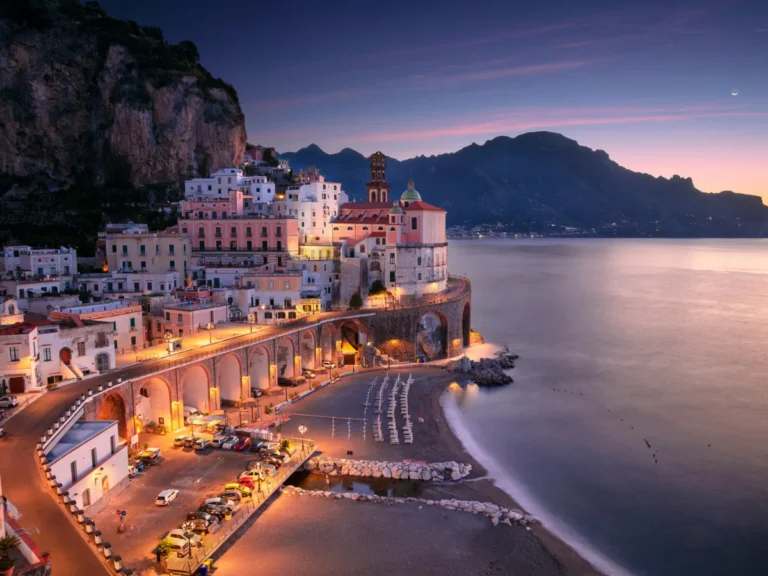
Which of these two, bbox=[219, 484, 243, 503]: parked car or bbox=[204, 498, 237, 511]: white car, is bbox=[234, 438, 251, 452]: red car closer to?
bbox=[219, 484, 243, 503]: parked car

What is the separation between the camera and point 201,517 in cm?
2347

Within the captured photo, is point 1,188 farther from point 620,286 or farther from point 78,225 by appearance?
point 620,286

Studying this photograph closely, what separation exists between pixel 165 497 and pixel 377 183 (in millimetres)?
65581

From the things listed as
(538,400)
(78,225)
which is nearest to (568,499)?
(538,400)

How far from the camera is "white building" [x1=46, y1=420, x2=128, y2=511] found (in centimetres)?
2267

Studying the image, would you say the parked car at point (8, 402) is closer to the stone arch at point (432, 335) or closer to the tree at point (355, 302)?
the tree at point (355, 302)

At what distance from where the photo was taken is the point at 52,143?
7875cm

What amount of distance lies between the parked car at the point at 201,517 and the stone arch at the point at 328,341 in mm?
26131

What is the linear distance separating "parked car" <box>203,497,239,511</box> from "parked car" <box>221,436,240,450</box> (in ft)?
20.2

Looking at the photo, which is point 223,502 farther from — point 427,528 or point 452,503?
point 452,503

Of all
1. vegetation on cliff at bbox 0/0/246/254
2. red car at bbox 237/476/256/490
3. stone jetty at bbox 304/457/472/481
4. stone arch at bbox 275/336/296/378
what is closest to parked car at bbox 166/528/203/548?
red car at bbox 237/476/256/490

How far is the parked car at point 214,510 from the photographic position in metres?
24.0

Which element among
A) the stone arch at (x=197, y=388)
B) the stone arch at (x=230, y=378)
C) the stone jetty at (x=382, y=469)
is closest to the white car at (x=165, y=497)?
the stone jetty at (x=382, y=469)

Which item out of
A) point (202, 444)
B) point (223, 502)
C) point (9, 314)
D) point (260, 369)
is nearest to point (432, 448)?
point (202, 444)
